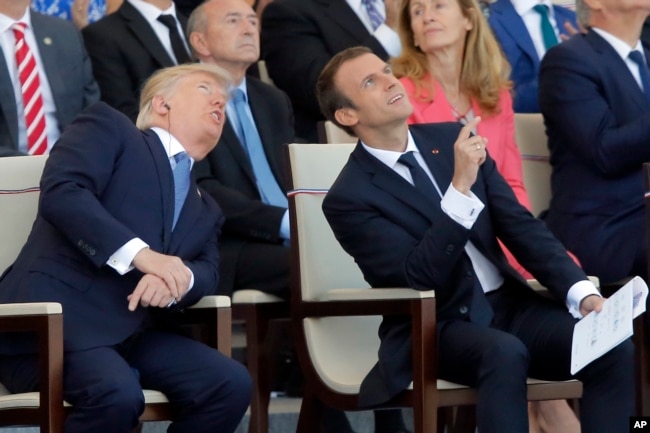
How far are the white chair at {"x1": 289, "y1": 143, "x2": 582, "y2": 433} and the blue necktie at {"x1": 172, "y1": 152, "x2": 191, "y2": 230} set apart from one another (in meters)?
0.36

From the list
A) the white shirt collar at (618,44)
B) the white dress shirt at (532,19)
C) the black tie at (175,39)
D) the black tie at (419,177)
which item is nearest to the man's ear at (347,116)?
the black tie at (419,177)

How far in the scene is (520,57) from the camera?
17.6 ft

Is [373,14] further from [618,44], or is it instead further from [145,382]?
[145,382]

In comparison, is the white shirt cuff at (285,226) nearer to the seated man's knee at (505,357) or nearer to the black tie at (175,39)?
the black tie at (175,39)

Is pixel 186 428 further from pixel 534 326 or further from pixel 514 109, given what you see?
pixel 514 109

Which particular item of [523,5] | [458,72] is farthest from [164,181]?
[523,5]

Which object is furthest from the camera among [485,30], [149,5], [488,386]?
[149,5]

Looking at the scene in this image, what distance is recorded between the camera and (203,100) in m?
3.82

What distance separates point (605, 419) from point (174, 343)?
1093mm

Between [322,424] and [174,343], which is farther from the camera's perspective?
[322,424]

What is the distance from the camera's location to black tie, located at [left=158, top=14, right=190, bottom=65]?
521cm

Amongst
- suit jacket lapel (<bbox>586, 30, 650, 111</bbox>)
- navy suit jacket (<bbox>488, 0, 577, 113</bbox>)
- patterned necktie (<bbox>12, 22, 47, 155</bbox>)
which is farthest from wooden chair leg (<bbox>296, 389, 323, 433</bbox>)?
navy suit jacket (<bbox>488, 0, 577, 113</bbox>)

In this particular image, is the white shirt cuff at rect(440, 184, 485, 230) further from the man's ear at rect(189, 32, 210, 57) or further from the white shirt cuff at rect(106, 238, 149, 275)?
the man's ear at rect(189, 32, 210, 57)

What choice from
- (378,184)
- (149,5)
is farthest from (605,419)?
(149,5)
